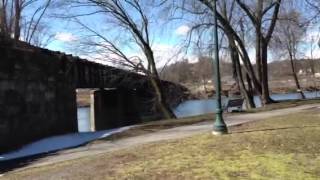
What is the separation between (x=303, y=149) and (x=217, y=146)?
2087 millimetres

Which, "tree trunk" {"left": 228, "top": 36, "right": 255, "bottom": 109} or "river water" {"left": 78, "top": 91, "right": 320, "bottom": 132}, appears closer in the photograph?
"tree trunk" {"left": 228, "top": 36, "right": 255, "bottom": 109}

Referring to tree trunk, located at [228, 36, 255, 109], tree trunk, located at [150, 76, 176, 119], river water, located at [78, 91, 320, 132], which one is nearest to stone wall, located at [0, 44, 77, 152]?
tree trunk, located at [150, 76, 176, 119]

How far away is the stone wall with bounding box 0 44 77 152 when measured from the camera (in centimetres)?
2256

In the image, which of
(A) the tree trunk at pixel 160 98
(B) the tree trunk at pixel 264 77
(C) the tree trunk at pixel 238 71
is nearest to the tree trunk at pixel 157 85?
(A) the tree trunk at pixel 160 98

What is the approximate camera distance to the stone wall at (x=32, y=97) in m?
22.6

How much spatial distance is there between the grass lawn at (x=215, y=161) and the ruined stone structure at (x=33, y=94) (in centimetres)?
839

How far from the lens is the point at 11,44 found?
24141mm

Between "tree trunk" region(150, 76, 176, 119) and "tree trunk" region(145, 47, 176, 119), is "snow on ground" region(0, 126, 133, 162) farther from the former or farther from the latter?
"tree trunk" region(150, 76, 176, 119)

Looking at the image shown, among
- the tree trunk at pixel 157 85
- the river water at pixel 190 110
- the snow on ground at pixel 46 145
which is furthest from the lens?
the river water at pixel 190 110

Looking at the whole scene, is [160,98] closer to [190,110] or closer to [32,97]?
[32,97]

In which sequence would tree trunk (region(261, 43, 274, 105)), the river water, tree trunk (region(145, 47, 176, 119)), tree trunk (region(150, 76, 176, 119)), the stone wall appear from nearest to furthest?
the stone wall → tree trunk (region(145, 47, 176, 119)) → tree trunk (region(150, 76, 176, 119)) → tree trunk (region(261, 43, 274, 105)) → the river water

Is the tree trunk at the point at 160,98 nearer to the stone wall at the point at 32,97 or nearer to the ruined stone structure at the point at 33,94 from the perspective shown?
the ruined stone structure at the point at 33,94

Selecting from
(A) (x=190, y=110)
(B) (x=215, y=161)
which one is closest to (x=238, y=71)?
(A) (x=190, y=110)

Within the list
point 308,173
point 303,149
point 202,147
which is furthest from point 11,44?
point 308,173
